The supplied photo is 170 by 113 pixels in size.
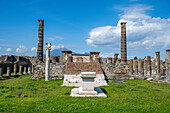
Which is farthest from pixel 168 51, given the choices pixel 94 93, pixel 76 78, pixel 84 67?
pixel 94 93

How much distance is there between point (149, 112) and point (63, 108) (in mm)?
3211

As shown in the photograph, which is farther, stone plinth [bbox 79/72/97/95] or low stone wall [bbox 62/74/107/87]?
low stone wall [bbox 62/74/107/87]

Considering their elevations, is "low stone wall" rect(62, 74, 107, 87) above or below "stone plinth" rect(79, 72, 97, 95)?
below

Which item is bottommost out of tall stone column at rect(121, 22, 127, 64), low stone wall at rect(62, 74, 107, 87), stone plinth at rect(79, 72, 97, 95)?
low stone wall at rect(62, 74, 107, 87)

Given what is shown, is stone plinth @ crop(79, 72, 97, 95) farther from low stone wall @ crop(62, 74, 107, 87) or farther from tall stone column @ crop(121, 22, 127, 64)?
tall stone column @ crop(121, 22, 127, 64)

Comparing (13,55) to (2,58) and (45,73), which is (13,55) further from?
(45,73)

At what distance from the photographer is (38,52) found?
21.1 m

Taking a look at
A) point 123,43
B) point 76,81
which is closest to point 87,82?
point 76,81

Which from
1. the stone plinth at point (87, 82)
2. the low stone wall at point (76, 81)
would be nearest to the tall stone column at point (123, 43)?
the low stone wall at point (76, 81)

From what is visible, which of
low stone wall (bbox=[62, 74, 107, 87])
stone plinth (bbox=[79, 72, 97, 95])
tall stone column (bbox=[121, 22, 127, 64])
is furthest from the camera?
tall stone column (bbox=[121, 22, 127, 64])

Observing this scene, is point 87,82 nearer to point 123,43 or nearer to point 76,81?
point 76,81

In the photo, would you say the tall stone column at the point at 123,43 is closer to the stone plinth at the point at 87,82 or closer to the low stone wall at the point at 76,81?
the low stone wall at the point at 76,81

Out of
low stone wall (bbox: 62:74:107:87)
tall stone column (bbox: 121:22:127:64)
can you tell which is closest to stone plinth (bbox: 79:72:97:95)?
low stone wall (bbox: 62:74:107:87)

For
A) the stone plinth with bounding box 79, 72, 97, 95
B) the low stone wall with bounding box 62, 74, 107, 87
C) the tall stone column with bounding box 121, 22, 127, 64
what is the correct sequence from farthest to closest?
1. the tall stone column with bounding box 121, 22, 127, 64
2. the low stone wall with bounding box 62, 74, 107, 87
3. the stone plinth with bounding box 79, 72, 97, 95
